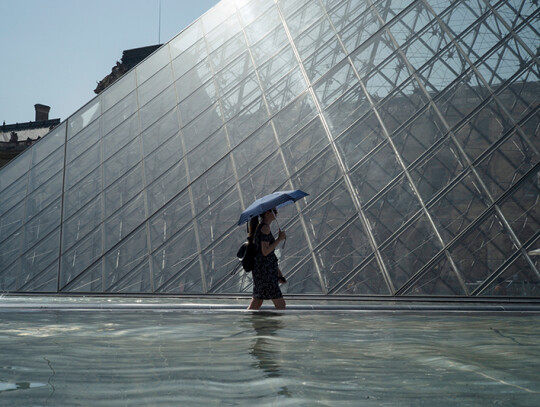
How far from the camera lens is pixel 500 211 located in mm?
9695

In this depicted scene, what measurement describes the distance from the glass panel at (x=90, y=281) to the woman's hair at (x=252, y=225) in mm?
4602

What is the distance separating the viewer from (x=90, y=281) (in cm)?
1128

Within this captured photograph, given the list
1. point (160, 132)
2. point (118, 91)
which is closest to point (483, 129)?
point (160, 132)

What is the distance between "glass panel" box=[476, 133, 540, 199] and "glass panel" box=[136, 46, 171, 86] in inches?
351

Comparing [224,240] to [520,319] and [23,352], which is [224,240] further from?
[23,352]

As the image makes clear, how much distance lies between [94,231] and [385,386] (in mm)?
10052

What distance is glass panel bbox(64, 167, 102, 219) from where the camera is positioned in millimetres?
13219

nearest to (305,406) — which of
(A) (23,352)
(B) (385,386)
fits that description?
(B) (385,386)

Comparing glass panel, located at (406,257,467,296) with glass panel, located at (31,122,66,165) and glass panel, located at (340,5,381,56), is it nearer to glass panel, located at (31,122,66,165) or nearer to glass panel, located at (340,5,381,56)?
glass panel, located at (340,5,381,56)

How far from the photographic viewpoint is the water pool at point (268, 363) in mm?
2625

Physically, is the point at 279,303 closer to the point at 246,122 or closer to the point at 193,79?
the point at 246,122

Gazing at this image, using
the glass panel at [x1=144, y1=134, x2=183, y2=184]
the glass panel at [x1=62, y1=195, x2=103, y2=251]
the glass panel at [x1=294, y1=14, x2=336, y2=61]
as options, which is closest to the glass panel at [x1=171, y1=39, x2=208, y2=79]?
the glass panel at [x1=294, y1=14, x2=336, y2=61]

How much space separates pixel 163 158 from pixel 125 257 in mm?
2551

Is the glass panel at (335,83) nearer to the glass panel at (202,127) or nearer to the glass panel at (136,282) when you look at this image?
the glass panel at (202,127)
